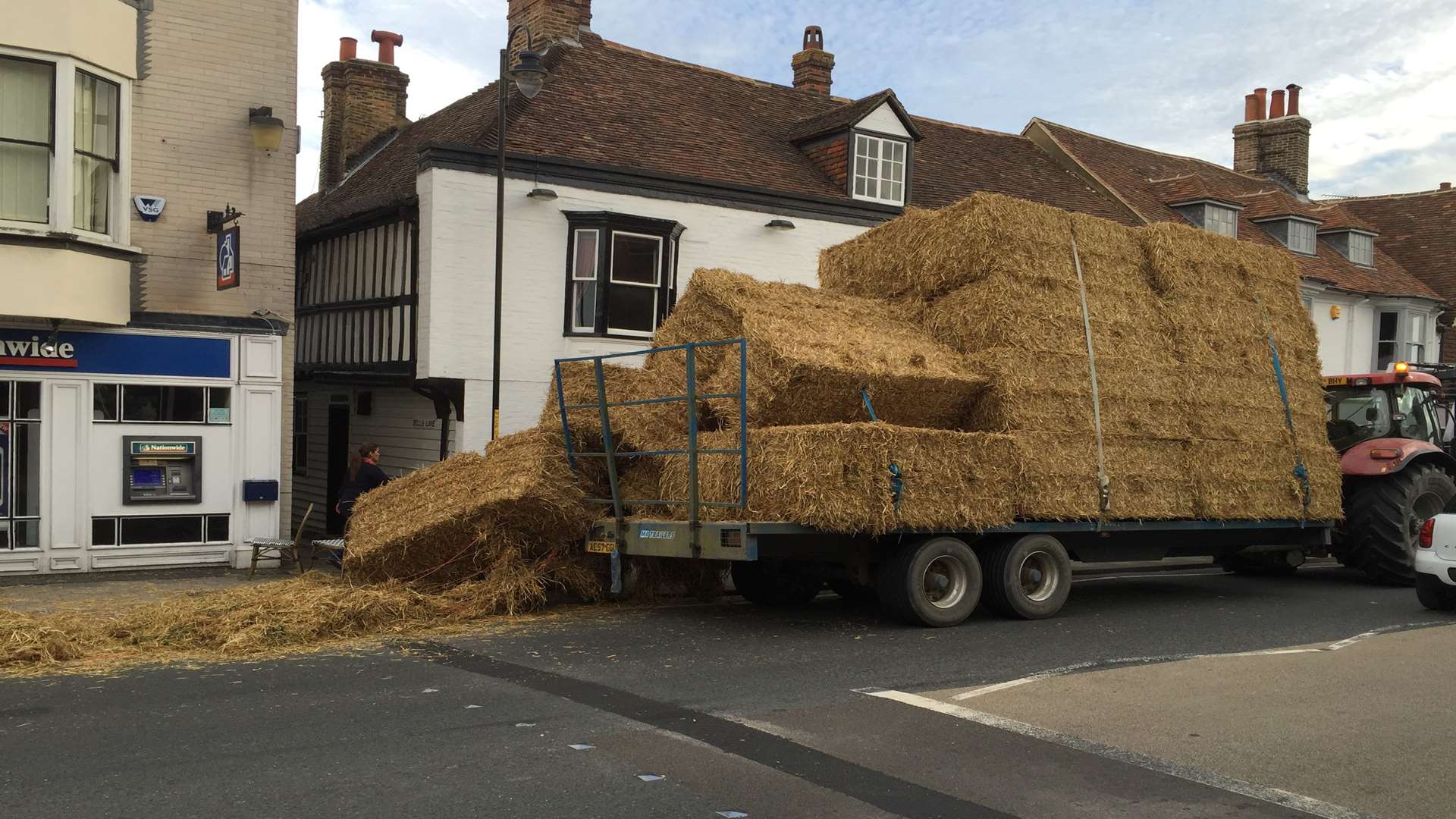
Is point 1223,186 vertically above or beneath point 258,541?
above

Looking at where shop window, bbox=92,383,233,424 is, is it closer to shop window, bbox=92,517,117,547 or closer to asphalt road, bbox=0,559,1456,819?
shop window, bbox=92,517,117,547

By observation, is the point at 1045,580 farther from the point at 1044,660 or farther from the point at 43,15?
the point at 43,15

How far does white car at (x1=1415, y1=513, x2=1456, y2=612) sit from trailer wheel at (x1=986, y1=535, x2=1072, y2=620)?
10.8 ft

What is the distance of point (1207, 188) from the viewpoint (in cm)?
2850

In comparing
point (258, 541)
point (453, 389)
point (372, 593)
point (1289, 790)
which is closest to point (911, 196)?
point (453, 389)

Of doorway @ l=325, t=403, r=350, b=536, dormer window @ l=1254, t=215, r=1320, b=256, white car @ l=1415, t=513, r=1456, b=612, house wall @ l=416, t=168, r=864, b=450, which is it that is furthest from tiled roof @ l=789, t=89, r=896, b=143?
dormer window @ l=1254, t=215, r=1320, b=256

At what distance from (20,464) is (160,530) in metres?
1.53

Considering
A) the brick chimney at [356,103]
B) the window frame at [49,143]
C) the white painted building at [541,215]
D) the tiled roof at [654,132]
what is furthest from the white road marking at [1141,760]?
the brick chimney at [356,103]

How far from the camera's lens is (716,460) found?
960 centimetres

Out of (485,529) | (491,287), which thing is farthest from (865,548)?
(491,287)

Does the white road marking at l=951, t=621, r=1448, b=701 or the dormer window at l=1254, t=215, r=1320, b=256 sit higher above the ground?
the dormer window at l=1254, t=215, r=1320, b=256

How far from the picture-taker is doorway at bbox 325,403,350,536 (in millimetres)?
20625

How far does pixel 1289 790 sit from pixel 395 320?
46.1ft

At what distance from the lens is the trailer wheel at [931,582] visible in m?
9.87
